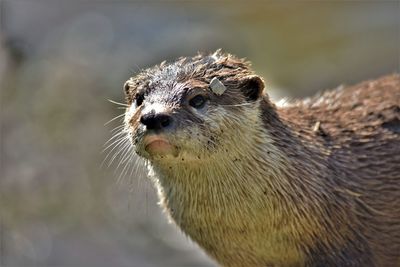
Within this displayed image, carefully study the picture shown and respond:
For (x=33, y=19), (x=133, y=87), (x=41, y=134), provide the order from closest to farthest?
(x=133, y=87), (x=41, y=134), (x=33, y=19)

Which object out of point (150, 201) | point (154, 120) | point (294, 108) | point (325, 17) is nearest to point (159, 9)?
point (325, 17)

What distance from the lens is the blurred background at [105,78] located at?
675 cm

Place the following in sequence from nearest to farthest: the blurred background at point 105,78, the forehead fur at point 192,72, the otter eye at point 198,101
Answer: the otter eye at point 198,101
the forehead fur at point 192,72
the blurred background at point 105,78

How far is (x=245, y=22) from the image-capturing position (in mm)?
10406

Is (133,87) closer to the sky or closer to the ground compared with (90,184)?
closer to the ground

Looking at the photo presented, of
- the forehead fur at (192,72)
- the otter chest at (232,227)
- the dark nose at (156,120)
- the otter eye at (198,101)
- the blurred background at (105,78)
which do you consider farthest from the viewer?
the blurred background at (105,78)

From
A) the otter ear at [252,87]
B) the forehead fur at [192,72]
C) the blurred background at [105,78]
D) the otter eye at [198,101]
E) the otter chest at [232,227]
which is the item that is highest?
the blurred background at [105,78]

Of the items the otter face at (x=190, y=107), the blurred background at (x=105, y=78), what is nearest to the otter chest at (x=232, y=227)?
the otter face at (x=190, y=107)

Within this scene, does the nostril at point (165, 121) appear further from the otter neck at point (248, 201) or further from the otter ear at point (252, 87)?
the otter ear at point (252, 87)

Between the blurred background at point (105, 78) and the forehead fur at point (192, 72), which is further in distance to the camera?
the blurred background at point (105, 78)

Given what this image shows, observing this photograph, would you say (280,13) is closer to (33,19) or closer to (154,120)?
(33,19)

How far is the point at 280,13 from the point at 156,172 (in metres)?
6.87

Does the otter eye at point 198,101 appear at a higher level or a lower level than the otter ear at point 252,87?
lower

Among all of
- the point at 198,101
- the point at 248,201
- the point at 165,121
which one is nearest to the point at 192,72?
the point at 198,101
